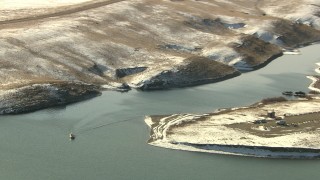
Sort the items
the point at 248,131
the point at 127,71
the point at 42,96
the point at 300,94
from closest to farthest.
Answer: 1. the point at 248,131
2. the point at 42,96
3. the point at 300,94
4. the point at 127,71

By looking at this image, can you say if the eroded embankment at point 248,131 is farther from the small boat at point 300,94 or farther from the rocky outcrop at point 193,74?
the rocky outcrop at point 193,74

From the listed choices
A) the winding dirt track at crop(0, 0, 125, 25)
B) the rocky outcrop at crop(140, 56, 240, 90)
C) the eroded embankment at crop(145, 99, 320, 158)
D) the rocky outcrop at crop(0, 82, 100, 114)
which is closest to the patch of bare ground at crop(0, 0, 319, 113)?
the winding dirt track at crop(0, 0, 125, 25)

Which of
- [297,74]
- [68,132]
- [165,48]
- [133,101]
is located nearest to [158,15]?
[165,48]

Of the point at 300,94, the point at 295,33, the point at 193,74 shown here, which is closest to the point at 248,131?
the point at 300,94

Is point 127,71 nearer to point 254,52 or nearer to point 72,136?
point 72,136

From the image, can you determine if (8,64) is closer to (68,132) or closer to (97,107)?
(97,107)

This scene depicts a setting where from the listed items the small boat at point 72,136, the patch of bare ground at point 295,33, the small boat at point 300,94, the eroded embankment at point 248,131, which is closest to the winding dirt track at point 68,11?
the patch of bare ground at point 295,33
